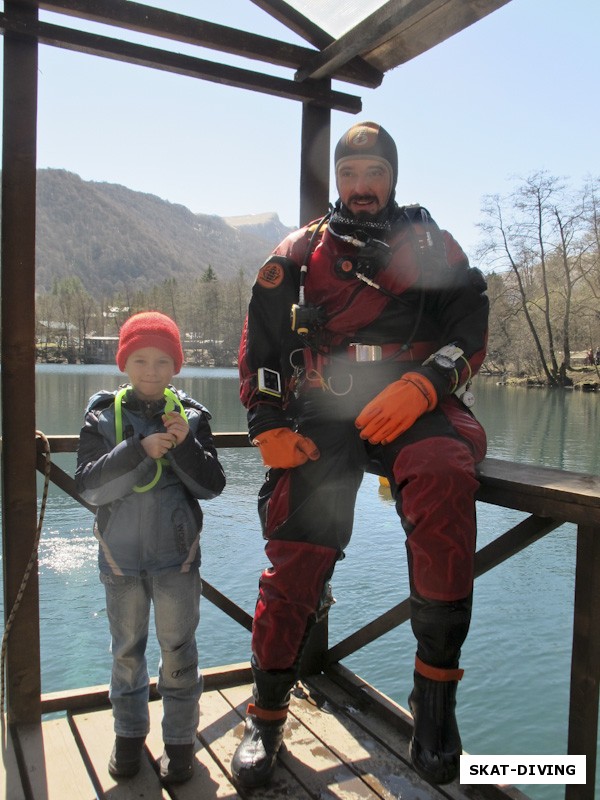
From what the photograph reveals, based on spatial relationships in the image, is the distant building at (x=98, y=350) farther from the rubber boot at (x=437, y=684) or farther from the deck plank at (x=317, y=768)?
the rubber boot at (x=437, y=684)

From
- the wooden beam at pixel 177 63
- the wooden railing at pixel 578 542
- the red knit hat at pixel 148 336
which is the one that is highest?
the wooden beam at pixel 177 63

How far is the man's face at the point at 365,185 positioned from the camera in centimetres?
216

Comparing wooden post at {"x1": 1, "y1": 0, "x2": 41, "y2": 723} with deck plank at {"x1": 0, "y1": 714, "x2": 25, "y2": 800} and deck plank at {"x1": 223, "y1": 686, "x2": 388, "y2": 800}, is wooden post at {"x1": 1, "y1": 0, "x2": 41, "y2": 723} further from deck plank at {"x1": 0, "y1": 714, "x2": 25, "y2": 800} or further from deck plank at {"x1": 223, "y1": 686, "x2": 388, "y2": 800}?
deck plank at {"x1": 223, "y1": 686, "x2": 388, "y2": 800}

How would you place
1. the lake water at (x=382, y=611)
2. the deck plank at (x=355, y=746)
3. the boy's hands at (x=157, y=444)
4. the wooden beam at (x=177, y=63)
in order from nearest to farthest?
the boy's hands at (x=157, y=444) < the deck plank at (x=355, y=746) < the wooden beam at (x=177, y=63) < the lake water at (x=382, y=611)

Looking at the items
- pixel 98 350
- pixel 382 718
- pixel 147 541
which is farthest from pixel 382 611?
pixel 98 350

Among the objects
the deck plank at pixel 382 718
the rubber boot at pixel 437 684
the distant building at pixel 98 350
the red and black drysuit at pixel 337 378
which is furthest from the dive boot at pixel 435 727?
the distant building at pixel 98 350

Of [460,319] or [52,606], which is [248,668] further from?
[52,606]

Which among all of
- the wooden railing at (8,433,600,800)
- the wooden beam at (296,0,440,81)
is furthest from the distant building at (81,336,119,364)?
the wooden railing at (8,433,600,800)

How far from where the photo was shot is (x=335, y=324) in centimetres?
212

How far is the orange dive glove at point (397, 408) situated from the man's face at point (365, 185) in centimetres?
63

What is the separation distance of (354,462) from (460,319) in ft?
1.73

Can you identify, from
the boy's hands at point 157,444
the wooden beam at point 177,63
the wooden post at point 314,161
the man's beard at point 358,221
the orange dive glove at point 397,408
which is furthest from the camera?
the wooden post at point 314,161

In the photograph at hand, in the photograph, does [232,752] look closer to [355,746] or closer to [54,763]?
[355,746]

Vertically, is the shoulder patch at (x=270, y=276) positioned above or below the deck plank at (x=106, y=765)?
above
